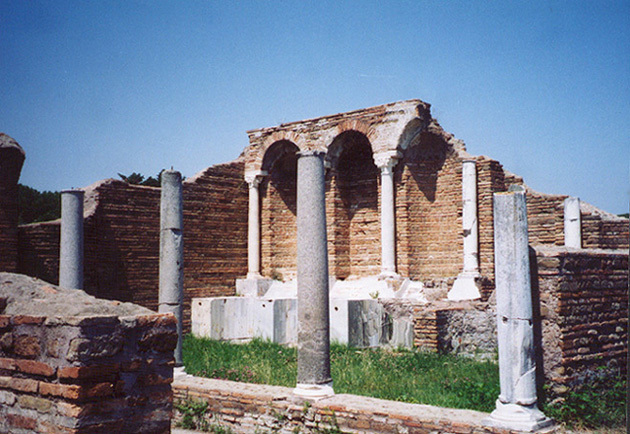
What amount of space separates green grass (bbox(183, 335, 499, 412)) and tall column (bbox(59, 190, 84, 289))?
8.56 feet

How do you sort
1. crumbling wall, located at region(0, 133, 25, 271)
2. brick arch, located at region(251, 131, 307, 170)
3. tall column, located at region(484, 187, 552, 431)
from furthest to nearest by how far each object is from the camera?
1. brick arch, located at region(251, 131, 307, 170)
2. crumbling wall, located at region(0, 133, 25, 271)
3. tall column, located at region(484, 187, 552, 431)

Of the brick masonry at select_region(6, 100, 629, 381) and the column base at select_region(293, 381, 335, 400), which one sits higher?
the brick masonry at select_region(6, 100, 629, 381)

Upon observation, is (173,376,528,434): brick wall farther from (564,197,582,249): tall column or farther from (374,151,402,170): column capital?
(564,197,582,249): tall column

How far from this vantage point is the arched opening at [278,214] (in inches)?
667

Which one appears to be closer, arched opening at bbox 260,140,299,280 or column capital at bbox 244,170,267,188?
arched opening at bbox 260,140,299,280

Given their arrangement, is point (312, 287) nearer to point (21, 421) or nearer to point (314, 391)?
point (314, 391)

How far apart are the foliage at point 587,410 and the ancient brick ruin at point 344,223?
14.1 feet

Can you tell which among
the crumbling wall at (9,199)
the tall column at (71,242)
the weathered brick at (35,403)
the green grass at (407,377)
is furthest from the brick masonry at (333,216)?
the weathered brick at (35,403)

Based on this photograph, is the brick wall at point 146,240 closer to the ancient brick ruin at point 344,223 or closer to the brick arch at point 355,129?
the ancient brick ruin at point 344,223

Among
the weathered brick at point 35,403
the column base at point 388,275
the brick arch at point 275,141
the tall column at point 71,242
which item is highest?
the brick arch at point 275,141

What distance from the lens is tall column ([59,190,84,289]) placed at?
37.9 feet

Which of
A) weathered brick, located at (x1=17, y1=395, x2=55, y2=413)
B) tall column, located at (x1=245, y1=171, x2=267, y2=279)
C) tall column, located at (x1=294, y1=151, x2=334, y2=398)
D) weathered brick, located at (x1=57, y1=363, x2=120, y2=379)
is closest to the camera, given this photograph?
weathered brick, located at (x1=57, y1=363, x2=120, y2=379)

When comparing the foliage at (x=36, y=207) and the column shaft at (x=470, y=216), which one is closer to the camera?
the column shaft at (x=470, y=216)

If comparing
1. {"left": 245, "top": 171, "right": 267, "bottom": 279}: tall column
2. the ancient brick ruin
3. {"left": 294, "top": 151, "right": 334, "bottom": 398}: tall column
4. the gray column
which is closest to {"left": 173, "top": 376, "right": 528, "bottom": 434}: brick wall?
{"left": 294, "top": 151, "right": 334, "bottom": 398}: tall column
